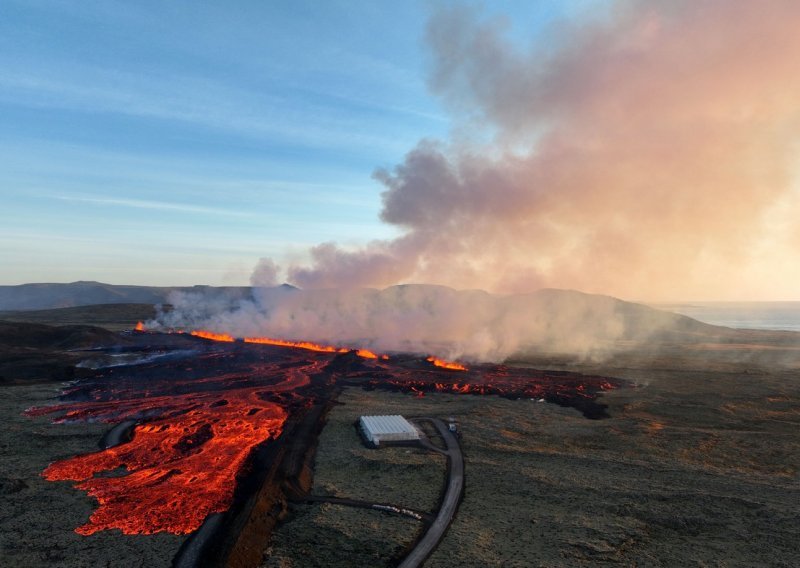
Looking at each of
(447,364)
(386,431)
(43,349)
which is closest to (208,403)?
(386,431)

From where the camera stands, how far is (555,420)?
4994cm

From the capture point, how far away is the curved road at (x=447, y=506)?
23.5 m

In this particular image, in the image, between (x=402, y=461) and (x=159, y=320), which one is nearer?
(x=402, y=461)

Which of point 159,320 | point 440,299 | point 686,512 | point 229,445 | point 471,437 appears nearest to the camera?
point 686,512

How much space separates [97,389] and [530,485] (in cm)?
5548

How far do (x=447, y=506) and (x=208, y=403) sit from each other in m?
34.5

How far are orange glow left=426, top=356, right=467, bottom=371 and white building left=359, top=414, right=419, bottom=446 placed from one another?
125 ft

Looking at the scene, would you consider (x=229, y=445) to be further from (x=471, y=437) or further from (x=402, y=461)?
(x=471, y=437)

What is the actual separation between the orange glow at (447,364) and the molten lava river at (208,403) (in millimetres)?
201

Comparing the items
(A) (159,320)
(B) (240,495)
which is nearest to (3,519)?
(B) (240,495)

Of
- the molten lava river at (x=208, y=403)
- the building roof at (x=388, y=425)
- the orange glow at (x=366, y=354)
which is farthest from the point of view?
the orange glow at (x=366, y=354)

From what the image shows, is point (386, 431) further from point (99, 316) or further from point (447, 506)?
point (99, 316)

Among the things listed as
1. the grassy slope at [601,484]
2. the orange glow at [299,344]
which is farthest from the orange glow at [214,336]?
the grassy slope at [601,484]

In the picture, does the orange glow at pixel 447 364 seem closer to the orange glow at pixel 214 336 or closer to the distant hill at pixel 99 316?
the orange glow at pixel 214 336
